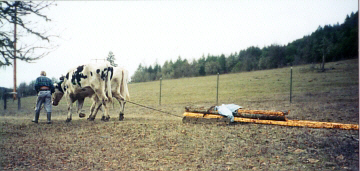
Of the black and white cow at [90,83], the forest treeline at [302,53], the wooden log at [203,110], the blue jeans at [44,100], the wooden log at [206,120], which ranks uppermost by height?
the forest treeline at [302,53]

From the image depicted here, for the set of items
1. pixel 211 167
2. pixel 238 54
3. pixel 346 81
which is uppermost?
pixel 238 54

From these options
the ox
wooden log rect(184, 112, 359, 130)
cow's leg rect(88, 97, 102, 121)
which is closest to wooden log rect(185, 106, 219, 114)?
wooden log rect(184, 112, 359, 130)

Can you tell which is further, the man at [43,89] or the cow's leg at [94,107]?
the cow's leg at [94,107]

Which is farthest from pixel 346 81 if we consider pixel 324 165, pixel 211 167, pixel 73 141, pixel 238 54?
pixel 238 54

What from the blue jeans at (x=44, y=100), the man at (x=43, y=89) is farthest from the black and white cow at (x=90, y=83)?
the man at (x=43, y=89)

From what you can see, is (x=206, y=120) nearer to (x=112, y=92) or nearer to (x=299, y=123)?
(x=299, y=123)

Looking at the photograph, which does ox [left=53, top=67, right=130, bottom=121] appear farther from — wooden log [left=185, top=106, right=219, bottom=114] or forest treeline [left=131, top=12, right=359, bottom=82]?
forest treeline [left=131, top=12, right=359, bottom=82]

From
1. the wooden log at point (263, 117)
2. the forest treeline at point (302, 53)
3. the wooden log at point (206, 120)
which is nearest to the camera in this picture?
the wooden log at point (263, 117)

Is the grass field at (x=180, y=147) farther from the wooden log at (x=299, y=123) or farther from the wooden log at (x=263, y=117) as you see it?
A: the wooden log at (x=263, y=117)

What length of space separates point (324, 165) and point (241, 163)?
141 cm

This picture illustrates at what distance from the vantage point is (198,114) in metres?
8.12

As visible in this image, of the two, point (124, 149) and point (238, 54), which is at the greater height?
point (238, 54)

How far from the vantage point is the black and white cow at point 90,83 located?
29.3ft

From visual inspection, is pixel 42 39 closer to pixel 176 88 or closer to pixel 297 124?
pixel 297 124
